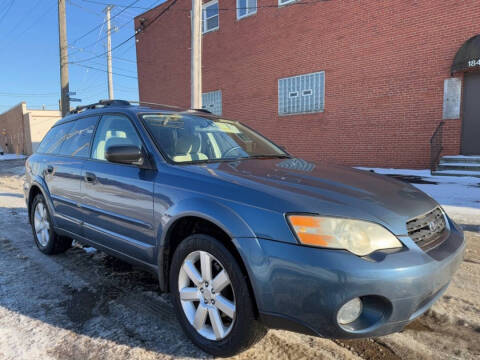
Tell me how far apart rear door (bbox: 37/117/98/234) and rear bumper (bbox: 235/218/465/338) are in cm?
232

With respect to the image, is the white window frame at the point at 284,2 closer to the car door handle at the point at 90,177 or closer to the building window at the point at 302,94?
the building window at the point at 302,94

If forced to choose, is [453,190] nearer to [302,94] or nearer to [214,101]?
[302,94]

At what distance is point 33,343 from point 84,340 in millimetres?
341

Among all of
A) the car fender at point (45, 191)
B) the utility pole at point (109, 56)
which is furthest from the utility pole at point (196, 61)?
the utility pole at point (109, 56)

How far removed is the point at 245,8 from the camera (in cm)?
1528

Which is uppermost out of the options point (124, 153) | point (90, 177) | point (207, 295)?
point (124, 153)

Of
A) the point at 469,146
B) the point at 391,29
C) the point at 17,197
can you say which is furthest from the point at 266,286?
the point at 391,29

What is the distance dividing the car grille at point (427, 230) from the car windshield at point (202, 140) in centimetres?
150

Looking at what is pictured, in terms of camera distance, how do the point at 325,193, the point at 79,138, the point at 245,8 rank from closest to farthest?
the point at 325,193, the point at 79,138, the point at 245,8

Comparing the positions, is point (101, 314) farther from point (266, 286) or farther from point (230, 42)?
point (230, 42)

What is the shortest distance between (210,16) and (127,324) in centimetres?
1708

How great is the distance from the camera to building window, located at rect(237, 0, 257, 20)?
14984 millimetres

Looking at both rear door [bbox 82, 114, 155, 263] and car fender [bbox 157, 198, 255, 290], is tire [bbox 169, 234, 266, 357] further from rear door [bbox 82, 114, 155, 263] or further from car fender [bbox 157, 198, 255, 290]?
rear door [bbox 82, 114, 155, 263]

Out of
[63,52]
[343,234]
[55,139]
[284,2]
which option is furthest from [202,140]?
[63,52]
